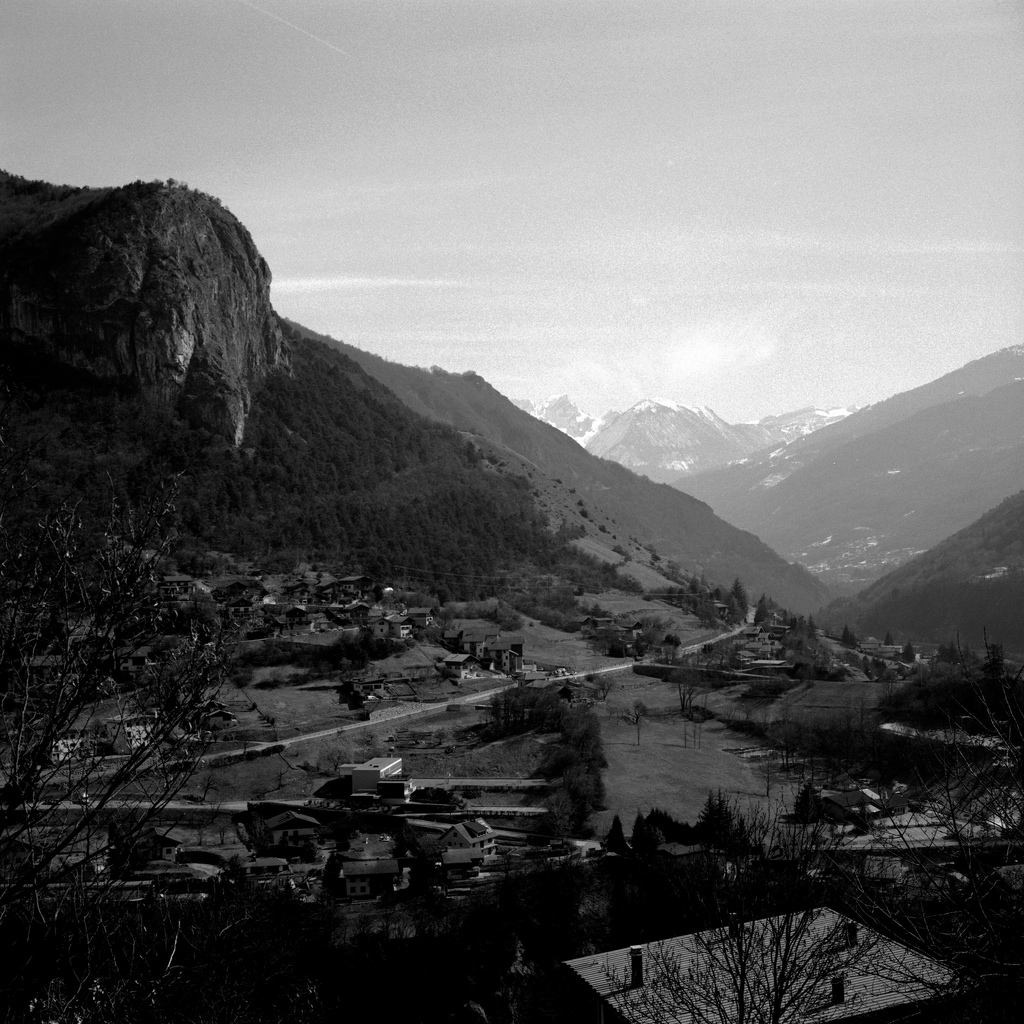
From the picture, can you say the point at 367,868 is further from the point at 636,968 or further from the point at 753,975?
the point at 753,975

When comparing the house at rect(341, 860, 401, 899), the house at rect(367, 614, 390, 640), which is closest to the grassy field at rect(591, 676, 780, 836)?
the house at rect(341, 860, 401, 899)

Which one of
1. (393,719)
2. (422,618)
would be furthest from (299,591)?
(393,719)

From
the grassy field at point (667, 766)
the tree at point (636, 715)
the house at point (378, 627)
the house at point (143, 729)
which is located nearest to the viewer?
the house at point (143, 729)

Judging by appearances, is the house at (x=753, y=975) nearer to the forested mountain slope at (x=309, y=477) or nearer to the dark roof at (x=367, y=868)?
the dark roof at (x=367, y=868)

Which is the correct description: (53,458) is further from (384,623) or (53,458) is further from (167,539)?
(167,539)

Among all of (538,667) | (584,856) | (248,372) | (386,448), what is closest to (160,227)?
(248,372)

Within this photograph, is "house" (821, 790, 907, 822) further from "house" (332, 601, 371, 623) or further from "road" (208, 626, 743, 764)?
"house" (332, 601, 371, 623)

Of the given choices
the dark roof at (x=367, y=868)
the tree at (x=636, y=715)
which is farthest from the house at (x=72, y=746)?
the tree at (x=636, y=715)
